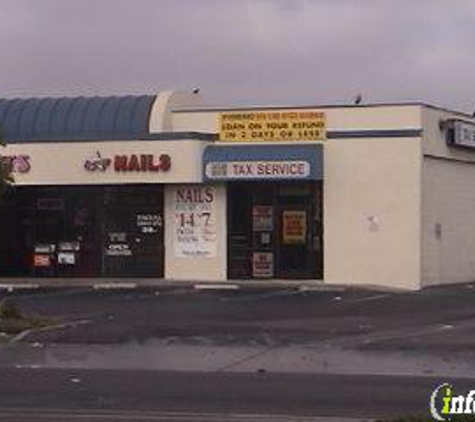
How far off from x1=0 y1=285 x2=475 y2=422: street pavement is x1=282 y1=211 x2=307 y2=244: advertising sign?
424 centimetres

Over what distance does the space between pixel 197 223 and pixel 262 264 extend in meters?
2.07

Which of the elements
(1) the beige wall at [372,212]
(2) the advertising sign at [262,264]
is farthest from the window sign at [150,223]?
(1) the beige wall at [372,212]

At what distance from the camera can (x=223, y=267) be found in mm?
33281

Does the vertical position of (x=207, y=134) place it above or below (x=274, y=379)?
above

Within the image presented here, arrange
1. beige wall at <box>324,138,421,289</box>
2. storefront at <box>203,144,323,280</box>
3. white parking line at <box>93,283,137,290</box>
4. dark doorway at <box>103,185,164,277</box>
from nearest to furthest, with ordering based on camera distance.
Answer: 1. beige wall at <box>324,138,421,289</box>
2. white parking line at <box>93,283,137,290</box>
3. storefront at <box>203,144,323,280</box>
4. dark doorway at <box>103,185,164,277</box>

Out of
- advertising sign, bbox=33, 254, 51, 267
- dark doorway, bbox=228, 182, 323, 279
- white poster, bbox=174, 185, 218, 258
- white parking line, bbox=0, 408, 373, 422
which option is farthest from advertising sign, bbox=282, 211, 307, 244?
white parking line, bbox=0, 408, 373, 422

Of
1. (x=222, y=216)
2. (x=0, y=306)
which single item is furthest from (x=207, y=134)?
(x=0, y=306)

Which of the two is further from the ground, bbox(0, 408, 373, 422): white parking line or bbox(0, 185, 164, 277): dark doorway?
bbox(0, 185, 164, 277): dark doorway

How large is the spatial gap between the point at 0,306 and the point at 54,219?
1307 centimetres

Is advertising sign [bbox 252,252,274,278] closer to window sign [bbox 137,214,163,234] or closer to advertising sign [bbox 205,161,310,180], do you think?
advertising sign [bbox 205,161,310,180]

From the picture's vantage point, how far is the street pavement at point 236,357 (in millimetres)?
12727

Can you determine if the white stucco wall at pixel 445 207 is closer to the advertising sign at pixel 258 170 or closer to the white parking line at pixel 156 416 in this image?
the advertising sign at pixel 258 170

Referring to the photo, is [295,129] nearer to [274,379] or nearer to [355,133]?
[355,133]

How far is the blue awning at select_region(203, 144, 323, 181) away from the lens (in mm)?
31812
